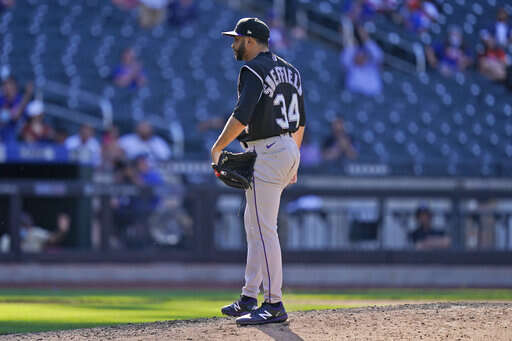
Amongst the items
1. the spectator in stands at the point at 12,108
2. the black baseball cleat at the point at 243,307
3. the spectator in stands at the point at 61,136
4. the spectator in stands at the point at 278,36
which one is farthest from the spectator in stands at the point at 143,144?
the black baseball cleat at the point at 243,307

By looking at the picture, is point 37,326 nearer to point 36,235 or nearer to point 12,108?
point 36,235

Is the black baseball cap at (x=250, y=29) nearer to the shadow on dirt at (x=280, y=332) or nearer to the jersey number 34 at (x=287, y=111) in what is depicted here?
the jersey number 34 at (x=287, y=111)

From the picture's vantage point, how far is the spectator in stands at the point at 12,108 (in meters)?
13.1

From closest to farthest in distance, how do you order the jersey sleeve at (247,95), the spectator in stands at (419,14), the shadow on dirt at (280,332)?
the shadow on dirt at (280,332)
the jersey sleeve at (247,95)
the spectator in stands at (419,14)

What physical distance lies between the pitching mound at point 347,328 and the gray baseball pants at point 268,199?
12.2 inches

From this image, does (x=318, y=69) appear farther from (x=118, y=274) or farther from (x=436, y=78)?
(x=118, y=274)

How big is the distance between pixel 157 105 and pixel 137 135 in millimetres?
2614

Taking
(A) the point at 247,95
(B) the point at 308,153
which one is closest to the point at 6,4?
(B) the point at 308,153

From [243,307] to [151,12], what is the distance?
42.8 feet

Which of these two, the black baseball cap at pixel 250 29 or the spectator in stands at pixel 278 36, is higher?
the spectator in stands at pixel 278 36

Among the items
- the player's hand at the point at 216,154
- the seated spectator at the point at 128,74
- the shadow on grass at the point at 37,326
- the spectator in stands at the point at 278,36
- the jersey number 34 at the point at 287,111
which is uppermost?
the spectator in stands at the point at 278,36

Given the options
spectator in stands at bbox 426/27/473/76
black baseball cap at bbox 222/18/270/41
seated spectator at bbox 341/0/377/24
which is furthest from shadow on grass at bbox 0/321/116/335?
spectator in stands at bbox 426/27/473/76

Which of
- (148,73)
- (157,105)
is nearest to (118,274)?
(157,105)

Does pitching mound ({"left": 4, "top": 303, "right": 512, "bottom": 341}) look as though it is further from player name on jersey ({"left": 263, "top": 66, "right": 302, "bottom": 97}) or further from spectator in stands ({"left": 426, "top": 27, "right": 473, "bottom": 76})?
spectator in stands ({"left": 426, "top": 27, "right": 473, "bottom": 76})
